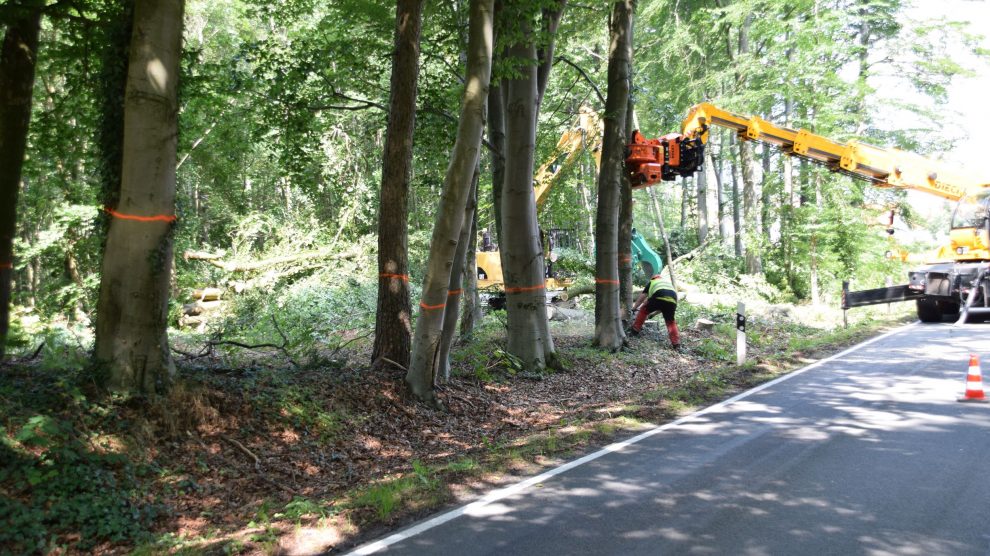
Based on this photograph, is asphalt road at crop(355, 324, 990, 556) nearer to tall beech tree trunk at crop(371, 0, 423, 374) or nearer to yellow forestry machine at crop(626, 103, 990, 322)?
tall beech tree trunk at crop(371, 0, 423, 374)

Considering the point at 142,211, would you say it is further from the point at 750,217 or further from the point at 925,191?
the point at 750,217

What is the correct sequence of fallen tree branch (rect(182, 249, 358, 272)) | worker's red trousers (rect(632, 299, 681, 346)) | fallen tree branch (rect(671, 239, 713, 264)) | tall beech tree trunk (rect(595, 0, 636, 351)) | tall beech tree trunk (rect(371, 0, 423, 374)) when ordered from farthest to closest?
fallen tree branch (rect(671, 239, 713, 264)), fallen tree branch (rect(182, 249, 358, 272)), worker's red trousers (rect(632, 299, 681, 346)), tall beech tree trunk (rect(595, 0, 636, 351)), tall beech tree trunk (rect(371, 0, 423, 374))

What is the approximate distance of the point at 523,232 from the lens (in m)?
11.8

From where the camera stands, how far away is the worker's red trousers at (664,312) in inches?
583

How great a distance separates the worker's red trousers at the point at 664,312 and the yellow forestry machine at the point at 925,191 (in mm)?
4403

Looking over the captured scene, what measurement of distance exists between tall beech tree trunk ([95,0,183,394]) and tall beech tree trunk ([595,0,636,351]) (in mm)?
8974

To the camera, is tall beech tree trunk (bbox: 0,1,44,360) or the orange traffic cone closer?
tall beech tree trunk (bbox: 0,1,44,360)

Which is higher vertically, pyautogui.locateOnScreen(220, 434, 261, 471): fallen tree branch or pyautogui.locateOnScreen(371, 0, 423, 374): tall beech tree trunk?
pyautogui.locateOnScreen(371, 0, 423, 374): tall beech tree trunk

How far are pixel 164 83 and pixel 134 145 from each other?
660 millimetres

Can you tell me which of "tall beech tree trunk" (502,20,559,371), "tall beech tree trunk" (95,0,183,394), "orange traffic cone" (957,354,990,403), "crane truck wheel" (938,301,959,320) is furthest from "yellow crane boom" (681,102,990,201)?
"tall beech tree trunk" (95,0,183,394)

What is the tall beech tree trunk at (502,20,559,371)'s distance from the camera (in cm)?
1162

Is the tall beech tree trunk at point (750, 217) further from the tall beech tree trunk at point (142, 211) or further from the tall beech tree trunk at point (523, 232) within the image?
the tall beech tree trunk at point (142, 211)

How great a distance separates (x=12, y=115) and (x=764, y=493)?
9.09 metres

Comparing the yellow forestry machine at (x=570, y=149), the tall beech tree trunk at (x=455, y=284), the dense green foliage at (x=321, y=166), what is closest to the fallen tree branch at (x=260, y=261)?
the dense green foliage at (x=321, y=166)
